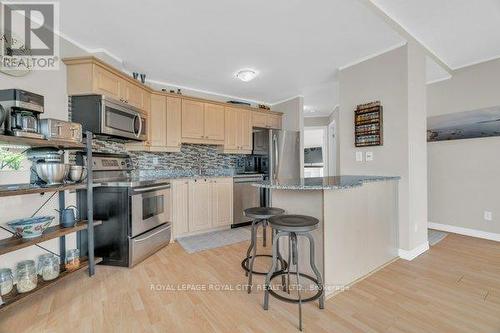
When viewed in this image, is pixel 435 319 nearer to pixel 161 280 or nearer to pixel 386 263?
pixel 386 263

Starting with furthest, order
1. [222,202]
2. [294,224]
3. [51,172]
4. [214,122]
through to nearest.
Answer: [214,122], [222,202], [51,172], [294,224]

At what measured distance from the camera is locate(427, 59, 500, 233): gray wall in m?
3.05

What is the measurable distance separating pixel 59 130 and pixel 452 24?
3.87 m

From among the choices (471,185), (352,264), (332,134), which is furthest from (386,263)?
(332,134)

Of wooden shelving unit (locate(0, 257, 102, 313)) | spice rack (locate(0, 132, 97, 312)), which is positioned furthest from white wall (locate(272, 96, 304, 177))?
wooden shelving unit (locate(0, 257, 102, 313))

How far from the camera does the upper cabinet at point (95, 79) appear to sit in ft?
7.73

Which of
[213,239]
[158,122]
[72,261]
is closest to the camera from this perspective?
[72,261]

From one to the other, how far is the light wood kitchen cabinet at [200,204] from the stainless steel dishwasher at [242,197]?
48cm

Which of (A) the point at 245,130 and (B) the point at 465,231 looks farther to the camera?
(A) the point at 245,130

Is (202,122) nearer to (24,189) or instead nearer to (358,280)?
(24,189)

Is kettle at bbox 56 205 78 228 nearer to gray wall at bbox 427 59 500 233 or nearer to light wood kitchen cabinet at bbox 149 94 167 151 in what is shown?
light wood kitchen cabinet at bbox 149 94 167 151

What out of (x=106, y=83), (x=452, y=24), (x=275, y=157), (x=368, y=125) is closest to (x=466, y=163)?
(x=368, y=125)

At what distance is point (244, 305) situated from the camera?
1.73 m

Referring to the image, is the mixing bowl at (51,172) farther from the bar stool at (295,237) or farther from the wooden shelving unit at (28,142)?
the bar stool at (295,237)
